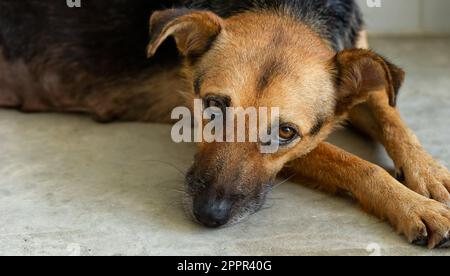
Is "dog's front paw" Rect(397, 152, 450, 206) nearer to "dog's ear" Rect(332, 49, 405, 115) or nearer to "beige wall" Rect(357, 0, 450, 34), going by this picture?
"dog's ear" Rect(332, 49, 405, 115)

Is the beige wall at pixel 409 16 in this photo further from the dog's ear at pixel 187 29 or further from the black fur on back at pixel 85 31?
the dog's ear at pixel 187 29

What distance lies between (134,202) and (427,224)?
1398 mm

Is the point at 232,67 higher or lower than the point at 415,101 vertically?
higher

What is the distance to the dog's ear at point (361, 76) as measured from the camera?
360 centimetres

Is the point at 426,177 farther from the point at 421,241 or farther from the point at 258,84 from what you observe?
the point at 258,84

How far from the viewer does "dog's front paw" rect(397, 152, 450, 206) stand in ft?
12.2

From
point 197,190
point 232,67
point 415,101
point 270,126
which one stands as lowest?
point 415,101

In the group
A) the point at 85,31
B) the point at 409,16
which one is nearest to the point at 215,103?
the point at 85,31

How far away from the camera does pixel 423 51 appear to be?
6.06 m

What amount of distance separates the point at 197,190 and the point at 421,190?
3.61 feet

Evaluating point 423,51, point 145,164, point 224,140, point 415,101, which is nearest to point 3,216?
point 145,164

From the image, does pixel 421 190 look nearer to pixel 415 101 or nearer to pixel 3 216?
pixel 415 101

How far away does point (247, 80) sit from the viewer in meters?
3.49

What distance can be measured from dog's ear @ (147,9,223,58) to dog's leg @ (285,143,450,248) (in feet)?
2.54
